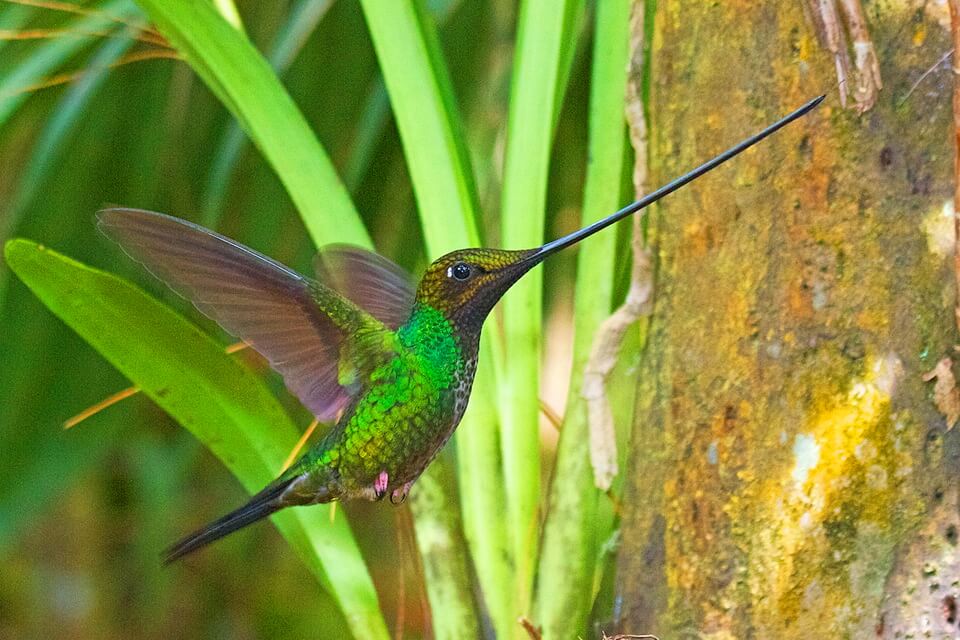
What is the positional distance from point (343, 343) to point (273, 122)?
32cm

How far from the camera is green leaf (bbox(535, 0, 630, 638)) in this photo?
0.90 metres

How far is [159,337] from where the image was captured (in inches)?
34.4

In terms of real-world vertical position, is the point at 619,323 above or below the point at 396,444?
above

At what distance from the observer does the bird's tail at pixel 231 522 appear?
2.09 ft

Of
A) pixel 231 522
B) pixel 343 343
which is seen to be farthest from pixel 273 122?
pixel 231 522

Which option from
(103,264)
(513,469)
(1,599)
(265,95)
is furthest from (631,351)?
(1,599)

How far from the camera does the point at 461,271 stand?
62 cm

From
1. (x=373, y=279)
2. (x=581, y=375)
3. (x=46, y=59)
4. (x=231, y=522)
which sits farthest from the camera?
(x=46, y=59)

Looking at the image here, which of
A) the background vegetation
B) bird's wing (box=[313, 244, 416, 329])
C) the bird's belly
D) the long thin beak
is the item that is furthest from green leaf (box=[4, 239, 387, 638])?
the long thin beak

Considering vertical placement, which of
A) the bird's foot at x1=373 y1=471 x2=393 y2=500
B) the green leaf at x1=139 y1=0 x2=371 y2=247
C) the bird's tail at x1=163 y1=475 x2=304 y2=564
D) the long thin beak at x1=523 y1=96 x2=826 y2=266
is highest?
the green leaf at x1=139 y1=0 x2=371 y2=247

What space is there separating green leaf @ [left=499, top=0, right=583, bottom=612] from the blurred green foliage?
0.01m

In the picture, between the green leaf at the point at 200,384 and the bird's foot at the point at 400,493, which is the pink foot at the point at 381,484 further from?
the green leaf at the point at 200,384

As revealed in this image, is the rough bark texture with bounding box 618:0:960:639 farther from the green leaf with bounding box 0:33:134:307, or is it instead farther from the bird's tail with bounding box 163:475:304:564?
the green leaf with bounding box 0:33:134:307

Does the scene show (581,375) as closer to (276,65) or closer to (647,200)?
(647,200)
